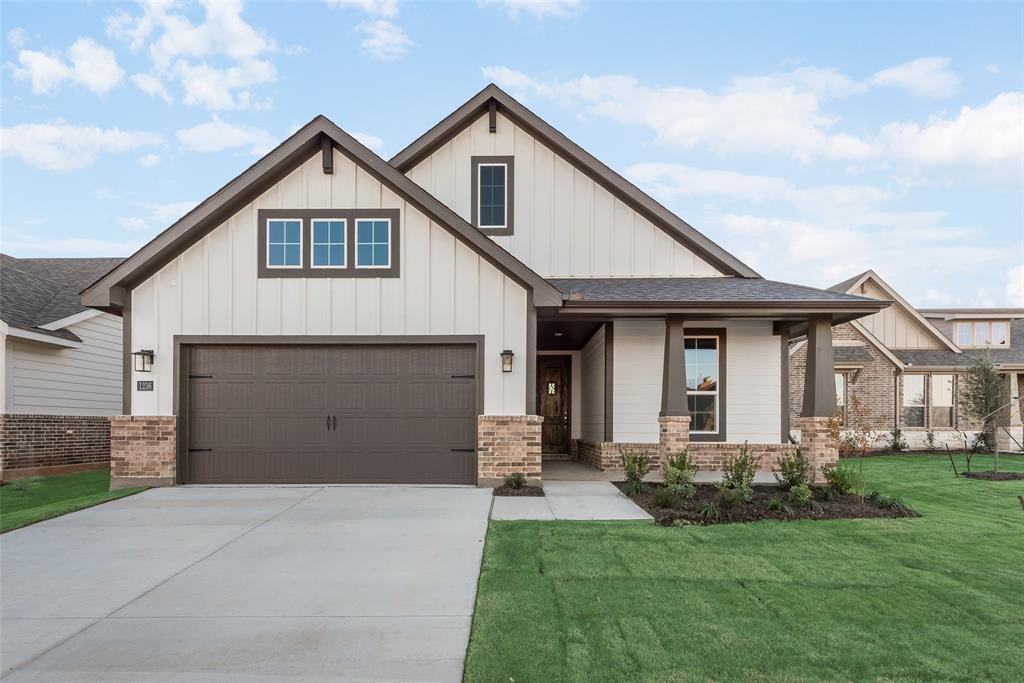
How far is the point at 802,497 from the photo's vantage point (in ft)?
26.8

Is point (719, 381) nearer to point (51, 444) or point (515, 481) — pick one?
point (515, 481)

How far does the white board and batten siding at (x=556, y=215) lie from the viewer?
1306 cm

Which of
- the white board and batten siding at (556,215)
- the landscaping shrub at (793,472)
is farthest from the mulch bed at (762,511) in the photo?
the white board and batten siding at (556,215)

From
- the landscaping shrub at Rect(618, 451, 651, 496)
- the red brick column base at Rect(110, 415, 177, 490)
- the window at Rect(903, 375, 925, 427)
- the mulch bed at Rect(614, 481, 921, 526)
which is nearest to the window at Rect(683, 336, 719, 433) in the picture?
the landscaping shrub at Rect(618, 451, 651, 496)

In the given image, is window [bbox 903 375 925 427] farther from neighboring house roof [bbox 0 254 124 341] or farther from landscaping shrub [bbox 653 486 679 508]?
neighboring house roof [bbox 0 254 124 341]

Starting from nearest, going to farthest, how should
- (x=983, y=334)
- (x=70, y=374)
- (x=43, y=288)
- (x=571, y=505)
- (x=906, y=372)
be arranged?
(x=571, y=505)
(x=70, y=374)
(x=43, y=288)
(x=906, y=372)
(x=983, y=334)

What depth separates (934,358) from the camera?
21.1m

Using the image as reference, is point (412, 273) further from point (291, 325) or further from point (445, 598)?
point (445, 598)

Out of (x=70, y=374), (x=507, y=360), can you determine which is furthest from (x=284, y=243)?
(x=70, y=374)

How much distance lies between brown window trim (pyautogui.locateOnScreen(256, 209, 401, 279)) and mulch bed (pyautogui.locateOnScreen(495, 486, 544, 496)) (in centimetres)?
385

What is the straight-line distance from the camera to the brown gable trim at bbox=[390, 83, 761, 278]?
12852 millimetres

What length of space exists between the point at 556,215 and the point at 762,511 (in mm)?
7408

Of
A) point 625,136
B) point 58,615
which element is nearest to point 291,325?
point 58,615

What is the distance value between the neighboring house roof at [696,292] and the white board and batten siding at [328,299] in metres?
1.44
